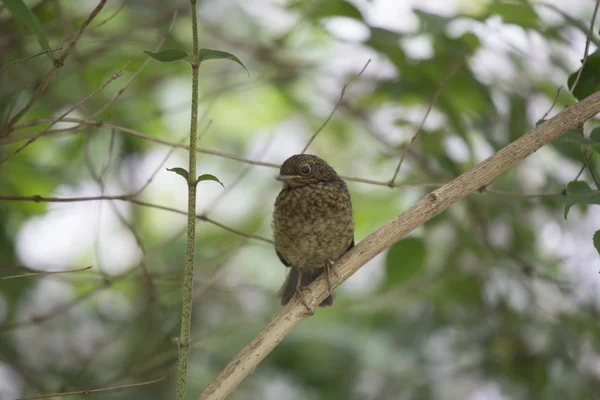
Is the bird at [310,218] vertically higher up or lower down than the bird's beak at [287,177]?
lower down

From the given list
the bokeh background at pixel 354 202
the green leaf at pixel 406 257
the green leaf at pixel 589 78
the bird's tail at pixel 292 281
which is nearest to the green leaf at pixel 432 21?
the bokeh background at pixel 354 202

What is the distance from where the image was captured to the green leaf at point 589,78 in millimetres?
1834

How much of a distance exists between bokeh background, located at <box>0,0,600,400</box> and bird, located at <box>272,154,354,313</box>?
184 millimetres

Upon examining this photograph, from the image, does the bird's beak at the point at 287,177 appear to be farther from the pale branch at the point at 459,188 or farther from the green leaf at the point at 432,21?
the pale branch at the point at 459,188

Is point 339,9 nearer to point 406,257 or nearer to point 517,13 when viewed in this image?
point 517,13

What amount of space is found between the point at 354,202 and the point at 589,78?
209 cm

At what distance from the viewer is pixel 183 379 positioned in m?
1.43

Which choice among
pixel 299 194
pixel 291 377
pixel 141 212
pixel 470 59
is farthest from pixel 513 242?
pixel 141 212

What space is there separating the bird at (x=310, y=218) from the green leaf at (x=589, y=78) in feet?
3.32

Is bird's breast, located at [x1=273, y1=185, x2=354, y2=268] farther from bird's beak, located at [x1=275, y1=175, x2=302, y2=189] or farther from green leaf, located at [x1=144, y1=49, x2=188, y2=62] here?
green leaf, located at [x1=144, y1=49, x2=188, y2=62]

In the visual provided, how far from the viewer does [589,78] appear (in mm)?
1852

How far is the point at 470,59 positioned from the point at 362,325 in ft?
6.17

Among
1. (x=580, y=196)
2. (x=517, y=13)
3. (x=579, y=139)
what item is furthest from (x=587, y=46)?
(x=517, y=13)

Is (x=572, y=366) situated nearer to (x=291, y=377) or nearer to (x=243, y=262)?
(x=291, y=377)
